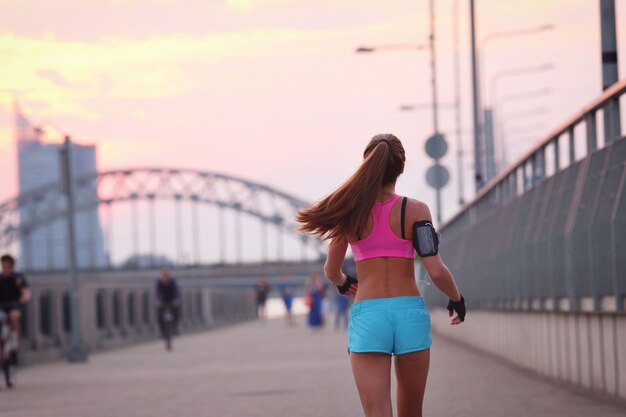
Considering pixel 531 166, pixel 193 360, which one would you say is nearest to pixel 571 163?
pixel 531 166

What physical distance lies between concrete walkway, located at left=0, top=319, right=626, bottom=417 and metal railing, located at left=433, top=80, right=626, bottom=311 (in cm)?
89

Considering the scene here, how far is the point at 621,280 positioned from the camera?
12.0m

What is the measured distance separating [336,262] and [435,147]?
29636mm

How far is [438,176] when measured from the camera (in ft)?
124

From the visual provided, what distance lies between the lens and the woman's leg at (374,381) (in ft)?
21.4

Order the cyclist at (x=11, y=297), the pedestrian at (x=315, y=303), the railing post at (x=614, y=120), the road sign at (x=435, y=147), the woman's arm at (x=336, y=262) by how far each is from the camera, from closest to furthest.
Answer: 1. the woman's arm at (x=336, y=262)
2. the railing post at (x=614, y=120)
3. the cyclist at (x=11, y=297)
4. the road sign at (x=435, y=147)
5. the pedestrian at (x=315, y=303)

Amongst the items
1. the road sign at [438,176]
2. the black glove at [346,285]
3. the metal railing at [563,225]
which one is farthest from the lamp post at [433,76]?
the black glove at [346,285]

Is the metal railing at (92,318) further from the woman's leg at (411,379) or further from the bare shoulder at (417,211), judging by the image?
the bare shoulder at (417,211)

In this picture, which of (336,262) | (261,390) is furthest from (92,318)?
(336,262)

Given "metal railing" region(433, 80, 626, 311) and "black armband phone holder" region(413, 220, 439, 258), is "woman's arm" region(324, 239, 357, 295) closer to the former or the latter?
"black armband phone holder" region(413, 220, 439, 258)

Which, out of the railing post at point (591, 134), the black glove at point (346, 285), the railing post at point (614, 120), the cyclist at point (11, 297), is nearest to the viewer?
the black glove at point (346, 285)

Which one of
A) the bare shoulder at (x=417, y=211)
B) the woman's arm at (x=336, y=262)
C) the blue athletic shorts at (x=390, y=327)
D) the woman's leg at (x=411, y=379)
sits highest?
the bare shoulder at (x=417, y=211)

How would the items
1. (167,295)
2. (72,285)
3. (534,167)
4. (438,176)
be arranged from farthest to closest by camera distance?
(438,176), (167,295), (72,285), (534,167)

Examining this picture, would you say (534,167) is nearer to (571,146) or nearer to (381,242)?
(571,146)
